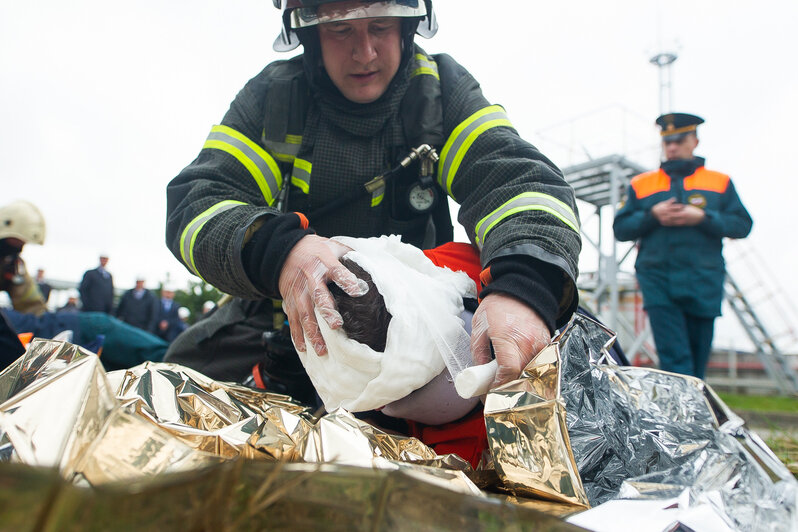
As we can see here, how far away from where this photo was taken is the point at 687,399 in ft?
3.64

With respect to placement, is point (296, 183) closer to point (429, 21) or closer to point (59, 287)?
point (429, 21)

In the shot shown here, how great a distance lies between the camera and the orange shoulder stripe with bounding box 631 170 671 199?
10.3 feet

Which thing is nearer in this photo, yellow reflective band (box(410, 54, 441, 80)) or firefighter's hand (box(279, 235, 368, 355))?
firefighter's hand (box(279, 235, 368, 355))

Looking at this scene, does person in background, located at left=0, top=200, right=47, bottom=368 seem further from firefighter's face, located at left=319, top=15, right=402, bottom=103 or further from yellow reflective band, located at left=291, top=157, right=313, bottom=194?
firefighter's face, located at left=319, top=15, right=402, bottom=103

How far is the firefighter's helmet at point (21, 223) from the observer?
3141 millimetres

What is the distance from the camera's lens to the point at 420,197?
149cm

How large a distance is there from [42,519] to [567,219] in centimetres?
100

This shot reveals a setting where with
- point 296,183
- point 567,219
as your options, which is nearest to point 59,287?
point 296,183

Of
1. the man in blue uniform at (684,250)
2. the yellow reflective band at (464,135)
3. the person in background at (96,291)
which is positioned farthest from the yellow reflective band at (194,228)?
the person in background at (96,291)

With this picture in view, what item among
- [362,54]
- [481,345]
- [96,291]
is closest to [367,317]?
[481,345]

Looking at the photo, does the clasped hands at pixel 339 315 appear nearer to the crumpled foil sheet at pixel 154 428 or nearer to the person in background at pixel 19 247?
the crumpled foil sheet at pixel 154 428

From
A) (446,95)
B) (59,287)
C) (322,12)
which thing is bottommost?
(59,287)

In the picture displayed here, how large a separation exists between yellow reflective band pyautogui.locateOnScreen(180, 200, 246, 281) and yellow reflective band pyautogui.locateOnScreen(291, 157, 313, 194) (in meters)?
0.27

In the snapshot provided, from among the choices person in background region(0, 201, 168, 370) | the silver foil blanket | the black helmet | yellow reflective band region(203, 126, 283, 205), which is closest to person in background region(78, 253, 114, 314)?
person in background region(0, 201, 168, 370)
